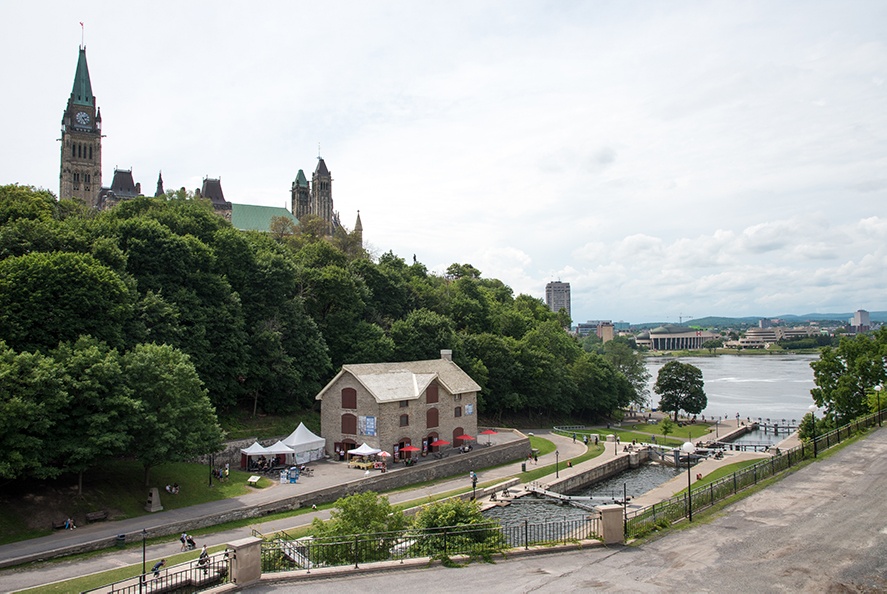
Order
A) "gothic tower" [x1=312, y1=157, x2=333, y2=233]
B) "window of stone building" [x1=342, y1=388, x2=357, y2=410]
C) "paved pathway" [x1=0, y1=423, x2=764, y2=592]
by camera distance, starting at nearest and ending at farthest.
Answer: "paved pathway" [x1=0, y1=423, x2=764, y2=592] → "window of stone building" [x1=342, y1=388, x2=357, y2=410] → "gothic tower" [x1=312, y1=157, x2=333, y2=233]

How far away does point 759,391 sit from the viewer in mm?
121188

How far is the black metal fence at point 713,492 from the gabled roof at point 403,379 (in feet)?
71.0

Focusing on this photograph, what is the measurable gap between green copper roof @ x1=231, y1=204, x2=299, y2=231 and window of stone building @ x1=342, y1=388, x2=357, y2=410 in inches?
3016

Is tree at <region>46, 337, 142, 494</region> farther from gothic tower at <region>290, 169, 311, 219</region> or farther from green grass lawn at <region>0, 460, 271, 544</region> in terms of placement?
gothic tower at <region>290, 169, 311, 219</region>

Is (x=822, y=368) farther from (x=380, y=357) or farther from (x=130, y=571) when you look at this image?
(x=130, y=571)

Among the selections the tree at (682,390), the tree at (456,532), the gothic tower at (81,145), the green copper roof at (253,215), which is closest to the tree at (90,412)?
the tree at (456,532)

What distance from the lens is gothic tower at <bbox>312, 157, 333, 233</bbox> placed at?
142 meters

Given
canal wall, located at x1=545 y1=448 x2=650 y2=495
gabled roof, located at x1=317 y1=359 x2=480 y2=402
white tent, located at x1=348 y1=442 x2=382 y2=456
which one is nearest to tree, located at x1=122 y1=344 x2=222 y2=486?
white tent, located at x1=348 y1=442 x2=382 y2=456

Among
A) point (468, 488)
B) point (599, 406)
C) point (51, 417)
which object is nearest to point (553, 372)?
point (599, 406)

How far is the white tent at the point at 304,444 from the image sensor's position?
41594 mm

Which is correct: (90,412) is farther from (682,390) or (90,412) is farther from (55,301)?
(682,390)

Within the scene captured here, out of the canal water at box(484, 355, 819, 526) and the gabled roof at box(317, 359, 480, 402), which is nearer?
the canal water at box(484, 355, 819, 526)

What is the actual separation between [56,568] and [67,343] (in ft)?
41.0

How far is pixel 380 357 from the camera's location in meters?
57.9
